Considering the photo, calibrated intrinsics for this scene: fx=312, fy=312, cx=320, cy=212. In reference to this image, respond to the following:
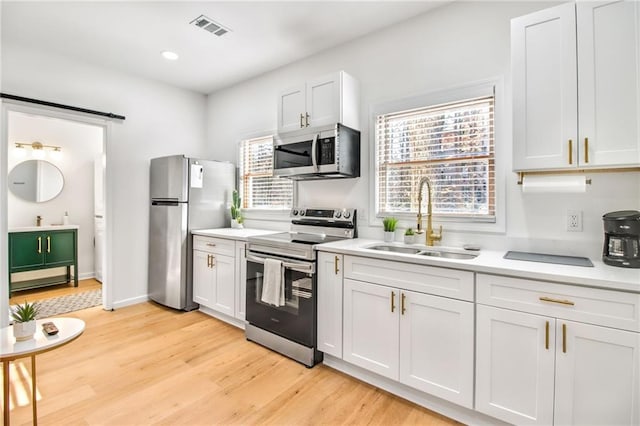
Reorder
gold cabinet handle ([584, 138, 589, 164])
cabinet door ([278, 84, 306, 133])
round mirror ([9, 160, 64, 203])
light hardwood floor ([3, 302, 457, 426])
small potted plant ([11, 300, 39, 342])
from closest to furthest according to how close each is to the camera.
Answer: small potted plant ([11, 300, 39, 342]), gold cabinet handle ([584, 138, 589, 164]), light hardwood floor ([3, 302, 457, 426]), cabinet door ([278, 84, 306, 133]), round mirror ([9, 160, 64, 203])

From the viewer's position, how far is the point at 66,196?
4.87 metres

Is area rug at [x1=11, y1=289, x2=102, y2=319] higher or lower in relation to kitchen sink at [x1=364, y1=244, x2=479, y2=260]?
lower

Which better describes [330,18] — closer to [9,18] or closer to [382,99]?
[382,99]

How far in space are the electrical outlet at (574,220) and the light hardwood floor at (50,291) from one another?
18.2 feet

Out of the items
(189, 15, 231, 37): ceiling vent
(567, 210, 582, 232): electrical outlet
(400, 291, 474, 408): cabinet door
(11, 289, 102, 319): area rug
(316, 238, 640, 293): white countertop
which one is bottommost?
(11, 289, 102, 319): area rug

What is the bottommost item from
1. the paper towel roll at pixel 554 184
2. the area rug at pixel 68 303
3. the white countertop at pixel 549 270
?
the area rug at pixel 68 303

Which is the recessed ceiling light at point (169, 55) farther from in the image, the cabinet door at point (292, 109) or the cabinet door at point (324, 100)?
the cabinet door at point (324, 100)

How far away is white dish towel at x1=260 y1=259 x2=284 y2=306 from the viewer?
2.53 metres

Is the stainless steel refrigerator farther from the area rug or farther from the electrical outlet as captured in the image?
the electrical outlet

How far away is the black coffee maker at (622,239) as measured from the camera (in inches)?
61.4

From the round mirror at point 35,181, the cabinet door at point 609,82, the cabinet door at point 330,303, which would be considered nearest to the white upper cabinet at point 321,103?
the cabinet door at point 330,303

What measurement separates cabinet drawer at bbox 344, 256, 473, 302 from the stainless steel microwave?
0.87m

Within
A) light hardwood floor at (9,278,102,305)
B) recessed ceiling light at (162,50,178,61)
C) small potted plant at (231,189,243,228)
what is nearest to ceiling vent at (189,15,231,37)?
recessed ceiling light at (162,50,178,61)

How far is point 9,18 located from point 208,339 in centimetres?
323
